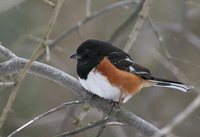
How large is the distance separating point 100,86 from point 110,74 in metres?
0.16

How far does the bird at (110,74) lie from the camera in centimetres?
306

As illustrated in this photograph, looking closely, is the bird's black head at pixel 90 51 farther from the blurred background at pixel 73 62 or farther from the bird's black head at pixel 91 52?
the blurred background at pixel 73 62

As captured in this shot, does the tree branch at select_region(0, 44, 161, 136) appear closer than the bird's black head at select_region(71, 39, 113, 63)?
Yes

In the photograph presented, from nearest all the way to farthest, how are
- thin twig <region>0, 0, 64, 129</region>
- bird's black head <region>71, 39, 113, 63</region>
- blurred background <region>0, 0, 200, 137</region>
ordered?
1. thin twig <region>0, 0, 64, 129</region>
2. bird's black head <region>71, 39, 113, 63</region>
3. blurred background <region>0, 0, 200, 137</region>

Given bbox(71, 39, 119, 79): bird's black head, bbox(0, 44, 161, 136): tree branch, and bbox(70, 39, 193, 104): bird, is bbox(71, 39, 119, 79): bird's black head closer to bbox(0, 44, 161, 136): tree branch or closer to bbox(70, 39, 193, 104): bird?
bbox(70, 39, 193, 104): bird

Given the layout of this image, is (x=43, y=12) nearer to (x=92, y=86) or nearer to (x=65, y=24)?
(x=65, y=24)

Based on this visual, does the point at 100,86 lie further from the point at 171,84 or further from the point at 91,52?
the point at 171,84

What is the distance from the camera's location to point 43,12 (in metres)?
6.22

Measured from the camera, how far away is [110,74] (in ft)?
10.4

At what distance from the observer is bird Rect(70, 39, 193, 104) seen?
3.06m

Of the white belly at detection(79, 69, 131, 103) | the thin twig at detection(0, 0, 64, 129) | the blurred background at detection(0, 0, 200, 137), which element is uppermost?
the thin twig at detection(0, 0, 64, 129)

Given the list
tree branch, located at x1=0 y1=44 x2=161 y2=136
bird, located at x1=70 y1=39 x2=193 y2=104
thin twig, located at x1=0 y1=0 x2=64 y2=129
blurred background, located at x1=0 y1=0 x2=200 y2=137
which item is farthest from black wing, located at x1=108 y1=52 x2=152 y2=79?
blurred background, located at x1=0 y1=0 x2=200 y2=137

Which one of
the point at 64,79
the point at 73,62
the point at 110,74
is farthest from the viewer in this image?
the point at 73,62

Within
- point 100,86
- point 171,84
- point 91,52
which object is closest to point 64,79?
point 100,86
